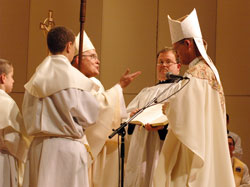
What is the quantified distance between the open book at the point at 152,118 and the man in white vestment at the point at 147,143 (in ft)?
0.19

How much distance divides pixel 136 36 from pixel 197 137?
467 cm

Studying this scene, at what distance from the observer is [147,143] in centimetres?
501

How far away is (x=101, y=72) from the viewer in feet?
27.0

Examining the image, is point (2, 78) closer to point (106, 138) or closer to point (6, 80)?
point (6, 80)

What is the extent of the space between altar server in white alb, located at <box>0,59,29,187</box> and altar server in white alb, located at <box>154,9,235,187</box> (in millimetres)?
1218

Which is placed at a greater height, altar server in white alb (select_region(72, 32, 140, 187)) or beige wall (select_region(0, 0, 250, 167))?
beige wall (select_region(0, 0, 250, 167))

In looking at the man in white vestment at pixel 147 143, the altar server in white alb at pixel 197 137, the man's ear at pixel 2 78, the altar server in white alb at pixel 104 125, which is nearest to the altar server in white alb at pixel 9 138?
the man's ear at pixel 2 78

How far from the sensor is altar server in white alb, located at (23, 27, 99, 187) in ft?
11.1

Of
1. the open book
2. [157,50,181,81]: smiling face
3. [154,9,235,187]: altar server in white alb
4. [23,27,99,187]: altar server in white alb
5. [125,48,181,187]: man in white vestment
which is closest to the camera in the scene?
[23,27,99,187]: altar server in white alb

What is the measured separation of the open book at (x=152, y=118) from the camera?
15.3ft

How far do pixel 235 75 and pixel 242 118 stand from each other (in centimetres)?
72

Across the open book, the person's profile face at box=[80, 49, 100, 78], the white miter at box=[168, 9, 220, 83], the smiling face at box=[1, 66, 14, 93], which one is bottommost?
the open book

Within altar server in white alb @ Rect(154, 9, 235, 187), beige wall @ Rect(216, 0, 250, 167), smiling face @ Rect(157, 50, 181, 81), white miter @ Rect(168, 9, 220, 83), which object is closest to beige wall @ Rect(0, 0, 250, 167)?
beige wall @ Rect(216, 0, 250, 167)

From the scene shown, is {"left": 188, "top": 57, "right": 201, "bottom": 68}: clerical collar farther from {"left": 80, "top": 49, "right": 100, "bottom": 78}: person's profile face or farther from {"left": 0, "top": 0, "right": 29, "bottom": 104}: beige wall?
{"left": 0, "top": 0, "right": 29, "bottom": 104}: beige wall
